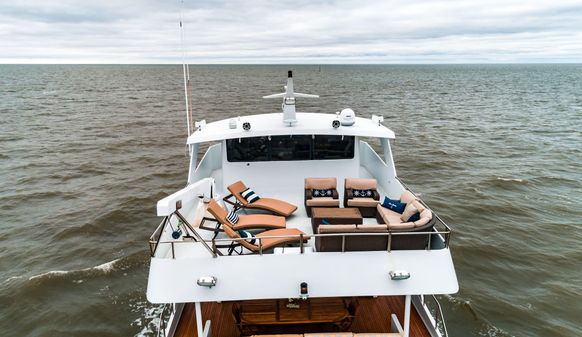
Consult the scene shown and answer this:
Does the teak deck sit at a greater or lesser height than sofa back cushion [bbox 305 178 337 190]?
lesser

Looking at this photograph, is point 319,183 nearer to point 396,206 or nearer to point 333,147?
point 333,147

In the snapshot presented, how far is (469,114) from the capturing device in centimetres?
4484

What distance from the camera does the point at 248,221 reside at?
862 cm

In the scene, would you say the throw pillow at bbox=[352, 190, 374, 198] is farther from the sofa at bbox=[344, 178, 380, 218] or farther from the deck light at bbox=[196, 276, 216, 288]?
the deck light at bbox=[196, 276, 216, 288]

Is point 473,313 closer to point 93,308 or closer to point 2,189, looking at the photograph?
point 93,308

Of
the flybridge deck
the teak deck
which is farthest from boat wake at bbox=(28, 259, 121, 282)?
the teak deck

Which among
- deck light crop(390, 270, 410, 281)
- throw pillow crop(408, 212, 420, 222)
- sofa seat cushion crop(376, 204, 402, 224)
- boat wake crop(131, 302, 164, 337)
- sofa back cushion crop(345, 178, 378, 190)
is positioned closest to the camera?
deck light crop(390, 270, 410, 281)

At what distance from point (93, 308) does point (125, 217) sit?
255 inches

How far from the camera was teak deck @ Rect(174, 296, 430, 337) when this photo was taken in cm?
732

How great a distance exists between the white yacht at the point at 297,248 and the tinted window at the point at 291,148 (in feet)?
0.10

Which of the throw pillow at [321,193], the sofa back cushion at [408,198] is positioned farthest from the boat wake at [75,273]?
the sofa back cushion at [408,198]

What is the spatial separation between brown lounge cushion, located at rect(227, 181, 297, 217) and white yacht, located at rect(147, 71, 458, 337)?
0.03 metres

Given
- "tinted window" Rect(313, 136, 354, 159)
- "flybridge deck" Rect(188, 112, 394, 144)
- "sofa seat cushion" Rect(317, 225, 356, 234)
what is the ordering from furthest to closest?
"tinted window" Rect(313, 136, 354, 159) < "flybridge deck" Rect(188, 112, 394, 144) < "sofa seat cushion" Rect(317, 225, 356, 234)

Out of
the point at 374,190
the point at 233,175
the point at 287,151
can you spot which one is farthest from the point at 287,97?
the point at 374,190
